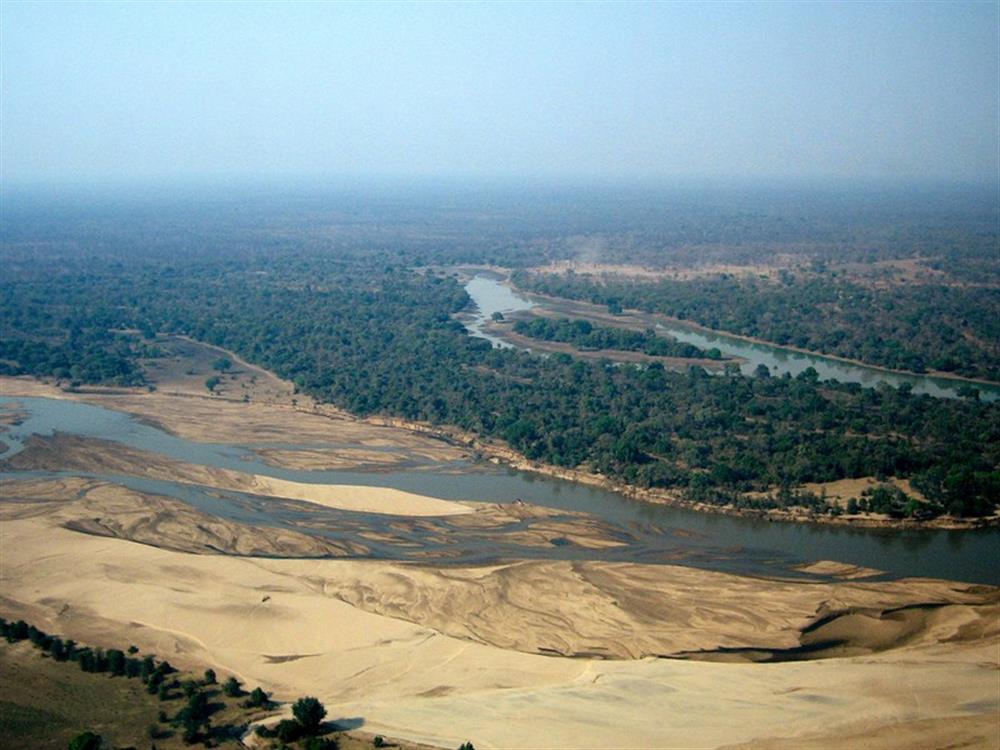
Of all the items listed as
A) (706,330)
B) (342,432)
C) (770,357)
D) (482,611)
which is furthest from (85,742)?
(706,330)

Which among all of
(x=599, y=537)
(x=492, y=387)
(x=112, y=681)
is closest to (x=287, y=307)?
(x=492, y=387)

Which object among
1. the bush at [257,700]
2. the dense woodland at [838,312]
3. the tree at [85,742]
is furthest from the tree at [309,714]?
the dense woodland at [838,312]

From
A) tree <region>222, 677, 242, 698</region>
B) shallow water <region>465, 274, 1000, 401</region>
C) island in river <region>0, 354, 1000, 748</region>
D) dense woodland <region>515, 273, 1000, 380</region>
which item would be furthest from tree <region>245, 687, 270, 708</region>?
dense woodland <region>515, 273, 1000, 380</region>

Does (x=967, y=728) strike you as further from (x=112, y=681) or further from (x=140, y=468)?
(x=140, y=468)

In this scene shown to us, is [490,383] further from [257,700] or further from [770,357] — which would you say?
[257,700]

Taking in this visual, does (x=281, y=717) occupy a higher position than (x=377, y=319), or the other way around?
(x=377, y=319)
